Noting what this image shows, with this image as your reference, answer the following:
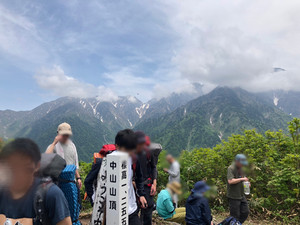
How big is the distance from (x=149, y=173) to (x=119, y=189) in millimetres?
1187

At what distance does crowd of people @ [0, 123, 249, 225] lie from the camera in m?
1.58

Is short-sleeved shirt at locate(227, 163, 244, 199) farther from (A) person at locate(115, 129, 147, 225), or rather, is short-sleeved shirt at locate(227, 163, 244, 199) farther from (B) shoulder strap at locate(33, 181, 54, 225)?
(B) shoulder strap at locate(33, 181, 54, 225)

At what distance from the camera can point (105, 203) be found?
288 cm

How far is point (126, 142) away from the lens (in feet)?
9.55

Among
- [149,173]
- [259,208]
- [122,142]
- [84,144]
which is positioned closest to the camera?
[122,142]

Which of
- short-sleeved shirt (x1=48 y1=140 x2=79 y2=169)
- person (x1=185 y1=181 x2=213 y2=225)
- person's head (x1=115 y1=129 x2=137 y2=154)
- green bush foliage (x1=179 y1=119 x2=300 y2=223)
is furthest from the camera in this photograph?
green bush foliage (x1=179 y1=119 x2=300 y2=223)

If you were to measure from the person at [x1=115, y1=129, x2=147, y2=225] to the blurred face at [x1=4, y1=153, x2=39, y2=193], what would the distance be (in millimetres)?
1358

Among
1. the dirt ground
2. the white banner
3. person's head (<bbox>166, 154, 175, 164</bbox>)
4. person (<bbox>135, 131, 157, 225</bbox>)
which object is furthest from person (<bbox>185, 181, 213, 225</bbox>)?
person's head (<bbox>166, 154, 175, 164</bbox>)

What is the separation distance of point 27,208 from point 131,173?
1651 millimetres

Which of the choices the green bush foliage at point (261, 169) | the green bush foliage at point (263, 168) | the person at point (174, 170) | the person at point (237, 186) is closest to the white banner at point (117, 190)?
the person at point (237, 186)

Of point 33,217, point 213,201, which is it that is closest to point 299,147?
point 213,201

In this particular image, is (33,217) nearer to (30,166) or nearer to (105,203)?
(30,166)

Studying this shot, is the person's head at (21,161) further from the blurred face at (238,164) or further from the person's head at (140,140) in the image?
the blurred face at (238,164)

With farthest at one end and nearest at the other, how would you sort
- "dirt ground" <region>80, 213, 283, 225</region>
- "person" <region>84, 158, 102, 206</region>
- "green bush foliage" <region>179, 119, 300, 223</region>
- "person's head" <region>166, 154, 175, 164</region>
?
"green bush foliage" <region>179, 119, 300, 223</region>, "person's head" <region>166, 154, 175, 164</region>, "dirt ground" <region>80, 213, 283, 225</region>, "person" <region>84, 158, 102, 206</region>
